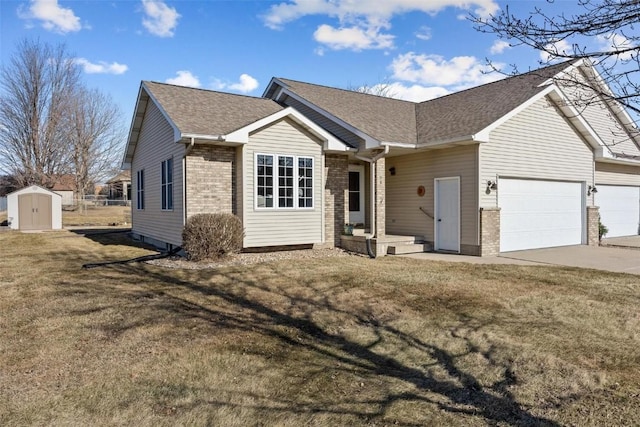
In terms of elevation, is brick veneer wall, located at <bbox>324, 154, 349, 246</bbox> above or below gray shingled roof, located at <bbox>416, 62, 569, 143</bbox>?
below

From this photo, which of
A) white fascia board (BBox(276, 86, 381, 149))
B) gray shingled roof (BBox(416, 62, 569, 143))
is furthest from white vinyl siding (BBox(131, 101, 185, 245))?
gray shingled roof (BBox(416, 62, 569, 143))

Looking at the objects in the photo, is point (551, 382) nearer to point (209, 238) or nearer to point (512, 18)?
point (512, 18)

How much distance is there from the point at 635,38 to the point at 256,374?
4.73 m

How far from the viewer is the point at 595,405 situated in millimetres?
3613

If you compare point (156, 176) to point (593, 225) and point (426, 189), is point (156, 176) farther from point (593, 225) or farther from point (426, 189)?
point (593, 225)

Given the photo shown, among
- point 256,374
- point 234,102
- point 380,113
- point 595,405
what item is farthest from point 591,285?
point 234,102

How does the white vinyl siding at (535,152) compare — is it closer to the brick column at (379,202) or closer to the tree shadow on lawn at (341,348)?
the brick column at (379,202)

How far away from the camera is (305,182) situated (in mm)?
12742

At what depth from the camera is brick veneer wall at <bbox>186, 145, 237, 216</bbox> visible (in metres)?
11.6

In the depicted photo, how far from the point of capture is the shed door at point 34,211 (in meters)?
23.1


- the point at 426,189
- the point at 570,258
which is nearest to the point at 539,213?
the point at 570,258

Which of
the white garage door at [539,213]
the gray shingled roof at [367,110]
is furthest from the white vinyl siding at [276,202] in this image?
the white garage door at [539,213]

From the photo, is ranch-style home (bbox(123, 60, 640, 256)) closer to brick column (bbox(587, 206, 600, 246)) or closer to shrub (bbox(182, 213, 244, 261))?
brick column (bbox(587, 206, 600, 246))

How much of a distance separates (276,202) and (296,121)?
2446 mm
